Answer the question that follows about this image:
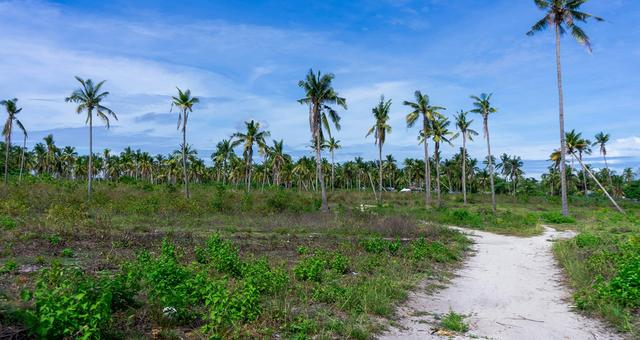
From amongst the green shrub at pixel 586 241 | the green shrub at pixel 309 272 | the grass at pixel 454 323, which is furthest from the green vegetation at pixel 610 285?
the green shrub at pixel 309 272

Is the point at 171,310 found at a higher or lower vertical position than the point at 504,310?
higher

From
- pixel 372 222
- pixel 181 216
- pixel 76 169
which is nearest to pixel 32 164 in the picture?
pixel 76 169

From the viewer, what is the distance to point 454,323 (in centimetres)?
704

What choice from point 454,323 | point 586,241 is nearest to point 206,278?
point 454,323

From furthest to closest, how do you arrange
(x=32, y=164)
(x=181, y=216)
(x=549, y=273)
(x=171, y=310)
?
(x=32, y=164), (x=181, y=216), (x=549, y=273), (x=171, y=310)

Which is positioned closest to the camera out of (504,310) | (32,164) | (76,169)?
(504,310)

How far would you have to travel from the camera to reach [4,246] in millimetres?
12367

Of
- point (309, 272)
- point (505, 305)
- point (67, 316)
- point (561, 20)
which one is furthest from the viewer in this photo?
point (561, 20)

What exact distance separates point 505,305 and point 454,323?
7.38 feet

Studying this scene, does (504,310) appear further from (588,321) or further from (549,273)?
(549,273)

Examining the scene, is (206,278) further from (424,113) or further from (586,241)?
(424,113)

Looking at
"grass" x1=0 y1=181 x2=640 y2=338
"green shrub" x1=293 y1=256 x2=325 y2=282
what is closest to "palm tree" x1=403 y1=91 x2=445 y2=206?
"grass" x1=0 y1=181 x2=640 y2=338

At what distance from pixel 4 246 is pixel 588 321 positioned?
14.6 m

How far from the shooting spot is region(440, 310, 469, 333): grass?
6.94 m
